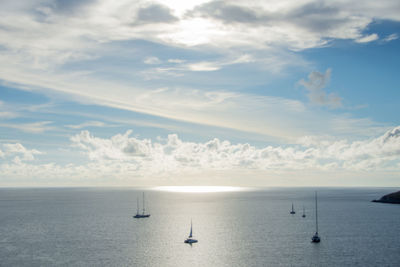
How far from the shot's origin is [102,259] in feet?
318

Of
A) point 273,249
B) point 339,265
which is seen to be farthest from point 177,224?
point 339,265

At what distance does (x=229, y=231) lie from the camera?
147 m

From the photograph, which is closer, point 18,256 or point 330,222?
point 18,256

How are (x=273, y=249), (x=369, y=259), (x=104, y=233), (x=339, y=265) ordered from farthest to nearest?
(x=104, y=233)
(x=273, y=249)
(x=369, y=259)
(x=339, y=265)

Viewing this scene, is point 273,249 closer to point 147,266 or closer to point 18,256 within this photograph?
point 147,266

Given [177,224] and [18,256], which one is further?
[177,224]

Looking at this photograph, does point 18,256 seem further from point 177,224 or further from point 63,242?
point 177,224

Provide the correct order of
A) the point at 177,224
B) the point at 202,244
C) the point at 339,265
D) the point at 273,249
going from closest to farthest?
the point at 339,265
the point at 273,249
the point at 202,244
the point at 177,224

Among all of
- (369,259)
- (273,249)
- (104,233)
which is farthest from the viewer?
(104,233)

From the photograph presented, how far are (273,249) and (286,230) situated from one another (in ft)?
136

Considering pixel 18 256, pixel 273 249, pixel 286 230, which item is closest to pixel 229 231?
pixel 286 230

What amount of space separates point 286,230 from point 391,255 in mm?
50764

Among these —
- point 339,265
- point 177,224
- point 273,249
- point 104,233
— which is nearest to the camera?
point 339,265

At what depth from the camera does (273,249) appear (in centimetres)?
10850
